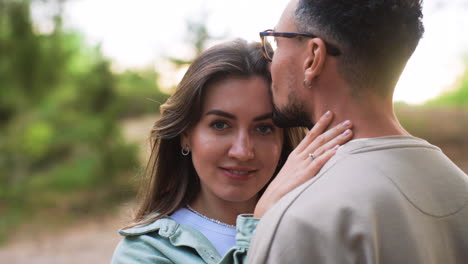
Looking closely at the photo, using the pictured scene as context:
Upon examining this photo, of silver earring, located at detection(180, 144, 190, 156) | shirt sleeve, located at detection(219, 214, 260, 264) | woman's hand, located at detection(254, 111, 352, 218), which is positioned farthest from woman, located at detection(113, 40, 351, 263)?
woman's hand, located at detection(254, 111, 352, 218)

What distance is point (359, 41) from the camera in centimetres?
156

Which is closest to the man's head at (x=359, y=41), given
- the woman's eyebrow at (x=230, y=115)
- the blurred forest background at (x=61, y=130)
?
the woman's eyebrow at (x=230, y=115)

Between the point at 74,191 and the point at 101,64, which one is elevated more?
the point at 101,64

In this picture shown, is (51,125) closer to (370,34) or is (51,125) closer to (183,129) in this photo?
(183,129)

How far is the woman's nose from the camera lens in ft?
7.55

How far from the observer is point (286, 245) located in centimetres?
133

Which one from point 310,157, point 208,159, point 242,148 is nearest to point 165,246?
point 208,159

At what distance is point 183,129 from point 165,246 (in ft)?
1.89

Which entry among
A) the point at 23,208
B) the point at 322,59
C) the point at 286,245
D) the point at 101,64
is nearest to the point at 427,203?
the point at 286,245

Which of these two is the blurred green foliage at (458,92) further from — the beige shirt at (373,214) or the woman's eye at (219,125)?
the beige shirt at (373,214)

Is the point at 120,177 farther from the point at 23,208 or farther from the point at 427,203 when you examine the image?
the point at 427,203

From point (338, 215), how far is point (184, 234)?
1124mm

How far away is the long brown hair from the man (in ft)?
2.32

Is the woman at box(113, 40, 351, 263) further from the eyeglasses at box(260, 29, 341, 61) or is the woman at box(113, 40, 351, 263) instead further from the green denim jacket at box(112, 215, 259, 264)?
the eyeglasses at box(260, 29, 341, 61)
